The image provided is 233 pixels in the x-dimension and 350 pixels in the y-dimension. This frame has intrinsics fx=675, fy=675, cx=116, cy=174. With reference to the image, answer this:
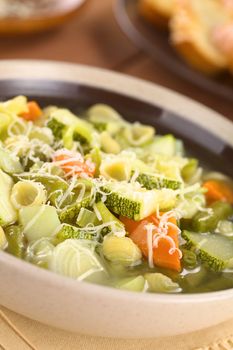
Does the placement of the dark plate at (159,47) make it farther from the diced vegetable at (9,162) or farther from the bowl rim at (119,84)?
the diced vegetable at (9,162)

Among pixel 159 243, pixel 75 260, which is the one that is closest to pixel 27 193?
pixel 75 260

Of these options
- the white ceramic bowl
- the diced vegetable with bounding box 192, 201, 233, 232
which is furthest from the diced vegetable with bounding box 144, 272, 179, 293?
the diced vegetable with bounding box 192, 201, 233, 232

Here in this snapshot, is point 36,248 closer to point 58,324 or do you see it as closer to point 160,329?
point 58,324

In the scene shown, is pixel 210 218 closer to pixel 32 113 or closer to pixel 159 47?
pixel 32 113

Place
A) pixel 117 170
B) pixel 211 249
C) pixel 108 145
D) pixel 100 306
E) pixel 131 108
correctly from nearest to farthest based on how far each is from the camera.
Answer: pixel 100 306
pixel 211 249
pixel 117 170
pixel 108 145
pixel 131 108

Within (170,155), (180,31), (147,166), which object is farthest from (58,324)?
(180,31)

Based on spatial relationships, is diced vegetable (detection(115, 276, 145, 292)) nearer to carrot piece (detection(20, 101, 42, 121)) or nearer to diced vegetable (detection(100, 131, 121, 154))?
diced vegetable (detection(100, 131, 121, 154))
